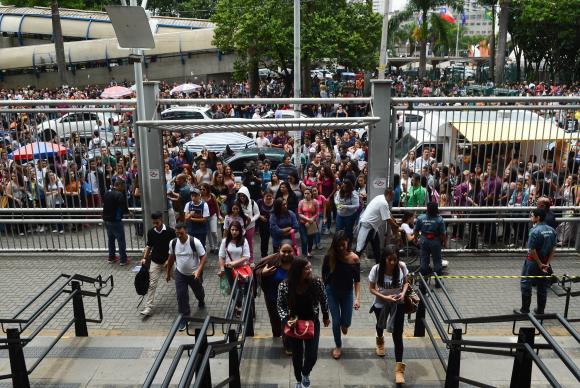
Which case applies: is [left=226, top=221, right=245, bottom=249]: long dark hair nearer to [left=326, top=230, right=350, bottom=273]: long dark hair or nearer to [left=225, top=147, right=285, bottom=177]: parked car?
[left=326, top=230, right=350, bottom=273]: long dark hair

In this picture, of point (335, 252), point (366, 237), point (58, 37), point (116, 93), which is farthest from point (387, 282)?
point (58, 37)

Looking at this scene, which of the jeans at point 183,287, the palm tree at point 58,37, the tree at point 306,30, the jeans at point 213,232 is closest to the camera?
the jeans at point 183,287

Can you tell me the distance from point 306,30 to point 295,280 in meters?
23.1

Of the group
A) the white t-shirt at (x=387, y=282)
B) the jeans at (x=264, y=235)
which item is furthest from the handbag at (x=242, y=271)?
the jeans at (x=264, y=235)

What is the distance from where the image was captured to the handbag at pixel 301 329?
560 centimetres

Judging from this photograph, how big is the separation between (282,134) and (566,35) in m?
33.2

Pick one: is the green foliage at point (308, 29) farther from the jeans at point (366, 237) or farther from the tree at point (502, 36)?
the jeans at point (366, 237)

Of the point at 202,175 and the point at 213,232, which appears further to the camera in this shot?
the point at 202,175

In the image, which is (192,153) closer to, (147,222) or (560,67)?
(147,222)

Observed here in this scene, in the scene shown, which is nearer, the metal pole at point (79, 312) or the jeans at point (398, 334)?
the jeans at point (398, 334)

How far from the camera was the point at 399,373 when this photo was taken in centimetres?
612

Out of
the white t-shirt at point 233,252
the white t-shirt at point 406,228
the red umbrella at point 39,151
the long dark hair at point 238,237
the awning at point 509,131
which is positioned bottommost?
the white t-shirt at point 406,228

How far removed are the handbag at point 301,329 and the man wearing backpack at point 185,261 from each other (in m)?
2.50

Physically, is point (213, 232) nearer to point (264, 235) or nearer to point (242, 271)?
point (264, 235)
